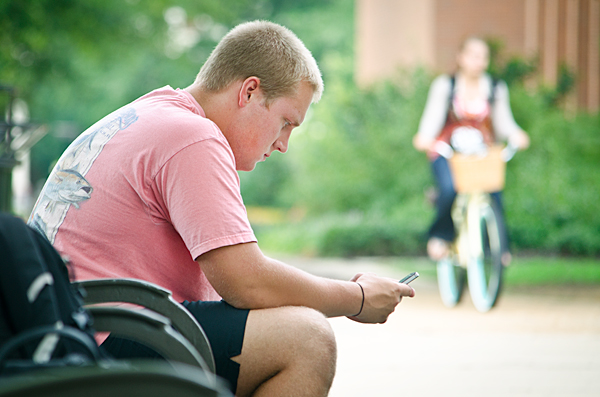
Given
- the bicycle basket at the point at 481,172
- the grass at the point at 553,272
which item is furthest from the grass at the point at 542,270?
the bicycle basket at the point at 481,172

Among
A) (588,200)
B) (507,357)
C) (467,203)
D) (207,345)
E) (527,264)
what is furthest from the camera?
(588,200)

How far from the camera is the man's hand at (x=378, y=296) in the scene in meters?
2.14

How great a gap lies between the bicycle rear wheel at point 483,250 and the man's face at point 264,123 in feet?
13.7

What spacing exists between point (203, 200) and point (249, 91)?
526 millimetres

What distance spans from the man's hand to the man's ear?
0.65 meters

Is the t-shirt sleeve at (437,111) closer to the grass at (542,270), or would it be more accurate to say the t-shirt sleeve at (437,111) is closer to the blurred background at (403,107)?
the grass at (542,270)

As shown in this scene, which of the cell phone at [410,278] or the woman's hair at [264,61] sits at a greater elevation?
the woman's hair at [264,61]

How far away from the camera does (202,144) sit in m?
1.87

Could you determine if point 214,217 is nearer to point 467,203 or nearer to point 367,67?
point 467,203

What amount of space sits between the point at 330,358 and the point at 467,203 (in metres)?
4.83

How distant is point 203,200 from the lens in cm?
180

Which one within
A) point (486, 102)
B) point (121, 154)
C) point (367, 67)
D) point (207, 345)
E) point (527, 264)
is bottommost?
point (527, 264)

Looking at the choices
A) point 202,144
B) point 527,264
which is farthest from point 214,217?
point 527,264

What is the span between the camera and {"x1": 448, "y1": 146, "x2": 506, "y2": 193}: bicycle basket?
630cm
